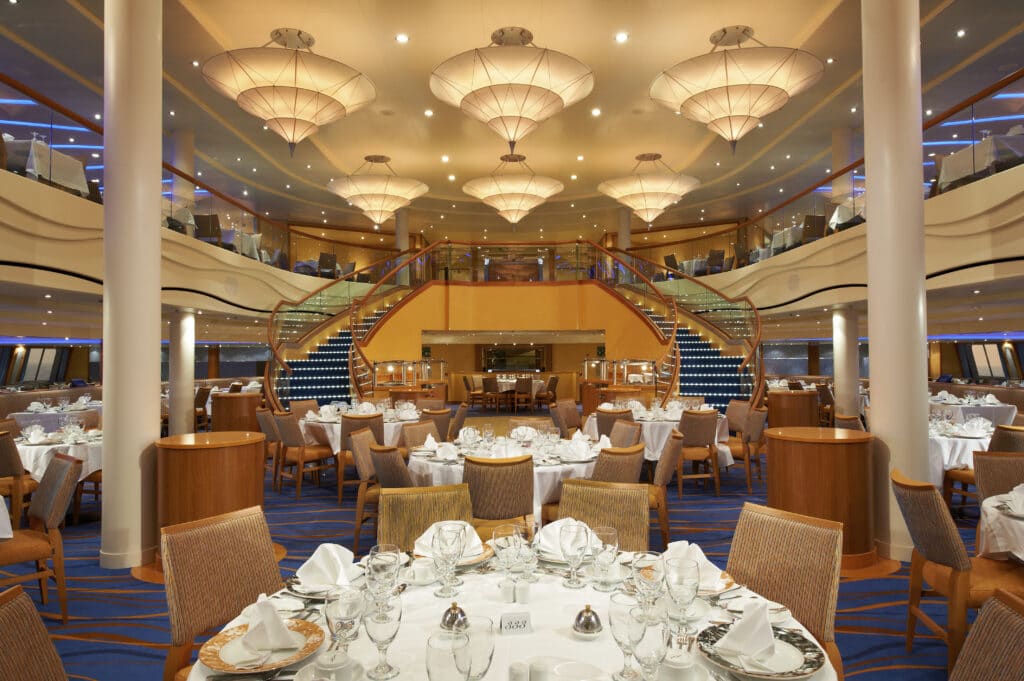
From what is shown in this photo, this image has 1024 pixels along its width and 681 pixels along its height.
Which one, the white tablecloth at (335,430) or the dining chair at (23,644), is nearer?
the dining chair at (23,644)

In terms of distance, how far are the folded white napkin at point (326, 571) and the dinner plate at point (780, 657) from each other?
1.16 metres

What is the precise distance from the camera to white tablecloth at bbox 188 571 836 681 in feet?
5.25

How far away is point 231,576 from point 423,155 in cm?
1473

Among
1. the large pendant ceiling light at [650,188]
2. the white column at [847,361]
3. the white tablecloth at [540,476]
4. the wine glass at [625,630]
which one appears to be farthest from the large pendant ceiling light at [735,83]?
the wine glass at [625,630]

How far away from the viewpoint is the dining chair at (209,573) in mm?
2279

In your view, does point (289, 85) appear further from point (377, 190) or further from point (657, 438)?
point (657, 438)

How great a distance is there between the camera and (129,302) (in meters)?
4.99

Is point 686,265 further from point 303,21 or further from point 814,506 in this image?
point 814,506

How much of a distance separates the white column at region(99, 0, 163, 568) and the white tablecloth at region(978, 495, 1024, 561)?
18.5ft

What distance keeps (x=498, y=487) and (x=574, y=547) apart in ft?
6.66

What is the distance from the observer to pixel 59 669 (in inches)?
67.7

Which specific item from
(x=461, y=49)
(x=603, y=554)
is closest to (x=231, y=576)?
(x=603, y=554)

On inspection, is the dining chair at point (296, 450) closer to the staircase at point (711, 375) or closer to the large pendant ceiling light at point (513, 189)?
the staircase at point (711, 375)

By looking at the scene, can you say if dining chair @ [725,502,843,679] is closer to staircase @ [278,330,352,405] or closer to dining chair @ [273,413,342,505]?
dining chair @ [273,413,342,505]
